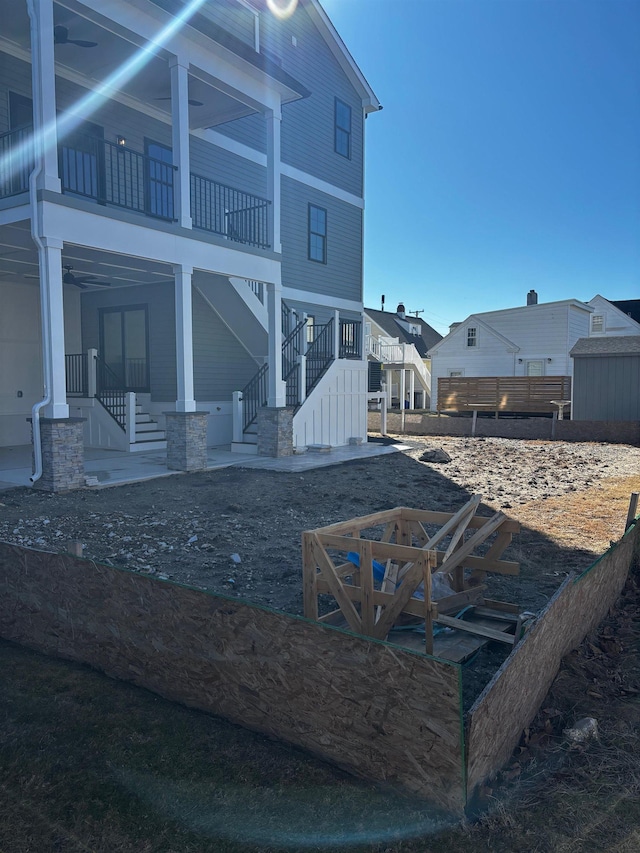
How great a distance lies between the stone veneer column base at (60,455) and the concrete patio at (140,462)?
1.05 ft

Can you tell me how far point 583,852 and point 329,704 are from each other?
129 centimetres

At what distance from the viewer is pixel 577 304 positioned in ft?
105

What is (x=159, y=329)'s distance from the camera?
15.6m

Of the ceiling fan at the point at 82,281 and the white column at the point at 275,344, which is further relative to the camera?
the ceiling fan at the point at 82,281

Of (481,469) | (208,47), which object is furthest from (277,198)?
(481,469)

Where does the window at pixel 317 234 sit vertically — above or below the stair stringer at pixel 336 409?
above

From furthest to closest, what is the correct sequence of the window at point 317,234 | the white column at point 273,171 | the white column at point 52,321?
the window at point 317,234 < the white column at point 273,171 < the white column at point 52,321

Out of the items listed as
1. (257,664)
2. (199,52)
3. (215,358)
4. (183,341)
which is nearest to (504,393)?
(215,358)

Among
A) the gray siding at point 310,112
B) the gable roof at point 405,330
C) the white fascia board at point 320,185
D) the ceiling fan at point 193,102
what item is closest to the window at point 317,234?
the white fascia board at point 320,185


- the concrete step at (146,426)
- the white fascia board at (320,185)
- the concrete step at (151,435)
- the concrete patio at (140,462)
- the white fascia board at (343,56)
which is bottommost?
the concrete patio at (140,462)

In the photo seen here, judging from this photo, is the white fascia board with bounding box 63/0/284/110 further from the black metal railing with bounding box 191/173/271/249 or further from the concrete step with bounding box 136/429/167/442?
the concrete step with bounding box 136/429/167/442

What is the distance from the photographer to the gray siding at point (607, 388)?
21.3m

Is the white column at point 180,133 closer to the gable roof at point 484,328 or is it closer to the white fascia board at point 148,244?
the white fascia board at point 148,244

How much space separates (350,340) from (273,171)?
17.8 ft
